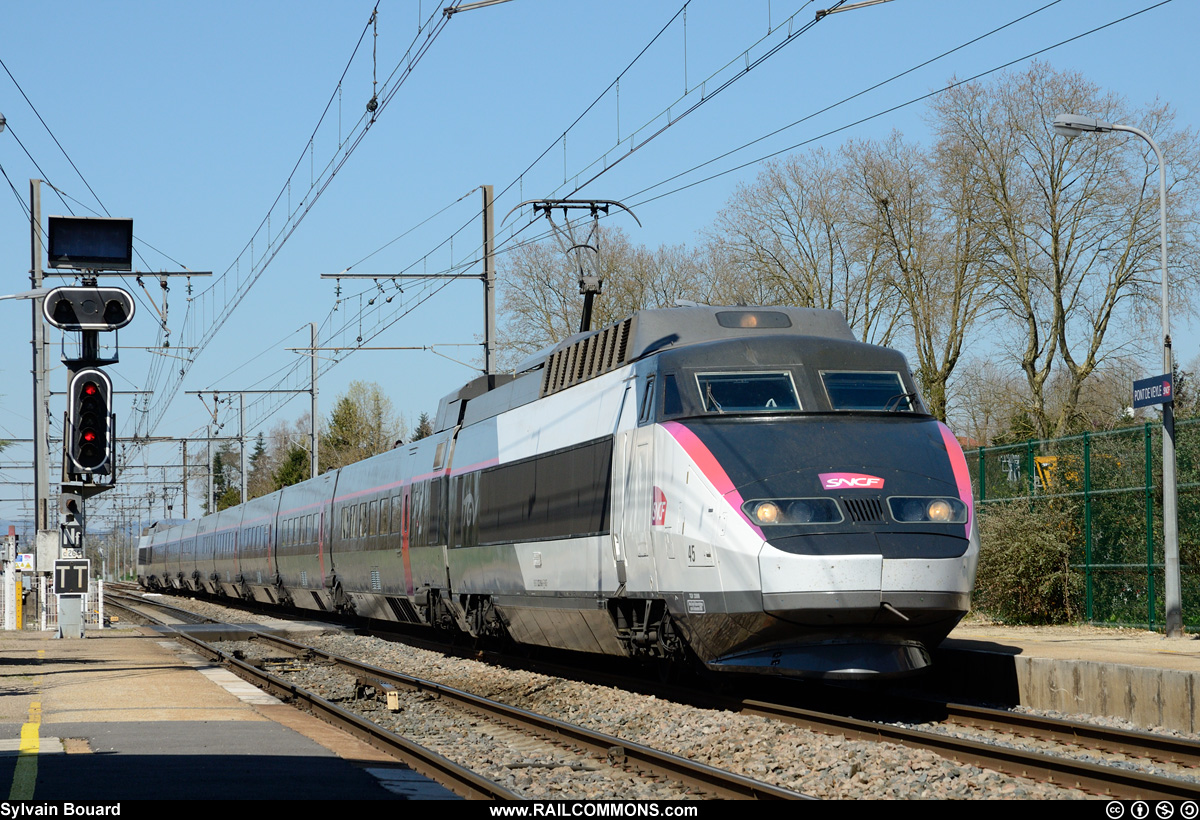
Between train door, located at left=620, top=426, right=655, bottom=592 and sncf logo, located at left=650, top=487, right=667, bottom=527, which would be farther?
train door, located at left=620, top=426, right=655, bottom=592

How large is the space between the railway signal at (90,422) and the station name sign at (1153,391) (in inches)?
548

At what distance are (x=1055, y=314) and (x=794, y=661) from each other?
1095 inches

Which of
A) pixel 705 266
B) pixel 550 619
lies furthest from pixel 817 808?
pixel 705 266

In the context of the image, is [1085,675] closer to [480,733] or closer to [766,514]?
[766,514]

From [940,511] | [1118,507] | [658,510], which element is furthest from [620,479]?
[1118,507]

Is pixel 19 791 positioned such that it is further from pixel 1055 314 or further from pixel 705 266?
pixel 705 266

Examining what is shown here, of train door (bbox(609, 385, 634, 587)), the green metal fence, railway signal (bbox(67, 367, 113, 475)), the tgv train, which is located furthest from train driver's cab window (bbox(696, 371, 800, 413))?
railway signal (bbox(67, 367, 113, 475))

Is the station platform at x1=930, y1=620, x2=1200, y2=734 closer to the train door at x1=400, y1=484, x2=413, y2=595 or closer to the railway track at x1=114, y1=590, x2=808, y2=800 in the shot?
the railway track at x1=114, y1=590, x2=808, y2=800

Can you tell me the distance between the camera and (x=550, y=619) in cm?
1647

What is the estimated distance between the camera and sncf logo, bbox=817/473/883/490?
1184cm

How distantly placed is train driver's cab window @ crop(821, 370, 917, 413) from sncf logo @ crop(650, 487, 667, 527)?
1866 millimetres

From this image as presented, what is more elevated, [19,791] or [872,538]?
[872,538]

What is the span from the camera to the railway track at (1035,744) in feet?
28.9

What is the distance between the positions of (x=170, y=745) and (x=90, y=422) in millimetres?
9342
